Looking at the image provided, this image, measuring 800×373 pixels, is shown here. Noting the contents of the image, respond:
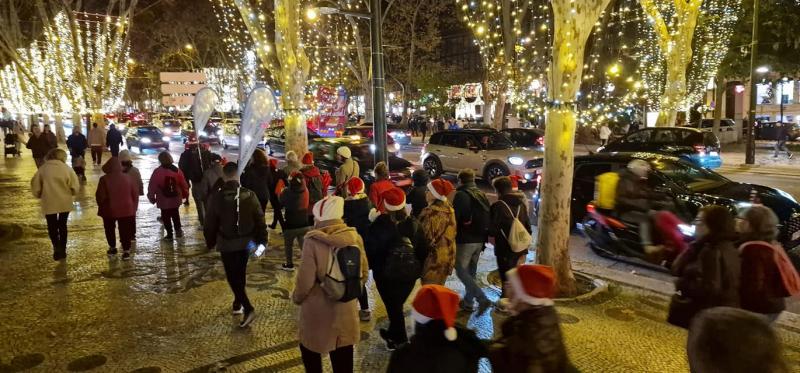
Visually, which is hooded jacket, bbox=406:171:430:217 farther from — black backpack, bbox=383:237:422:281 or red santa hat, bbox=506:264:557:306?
red santa hat, bbox=506:264:557:306

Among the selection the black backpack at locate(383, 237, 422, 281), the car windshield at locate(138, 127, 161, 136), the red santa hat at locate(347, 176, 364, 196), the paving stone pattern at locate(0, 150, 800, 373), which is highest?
the car windshield at locate(138, 127, 161, 136)

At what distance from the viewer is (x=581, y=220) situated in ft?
30.8

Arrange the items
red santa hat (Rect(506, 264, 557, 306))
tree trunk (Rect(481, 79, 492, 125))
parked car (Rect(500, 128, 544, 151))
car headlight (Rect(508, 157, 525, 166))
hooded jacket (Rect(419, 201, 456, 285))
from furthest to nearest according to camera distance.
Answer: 1. tree trunk (Rect(481, 79, 492, 125))
2. parked car (Rect(500, 128, 544, 151))
3. car headlight (Rect(508, 157, 525, 166))
4. hooded jacket (Rect(419, 201, 456, 285))
5. red santa hat (Rect(506, 264, 557, 306))

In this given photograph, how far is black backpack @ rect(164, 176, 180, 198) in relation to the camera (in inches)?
356

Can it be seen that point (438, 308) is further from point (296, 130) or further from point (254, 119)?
point (296, 130)

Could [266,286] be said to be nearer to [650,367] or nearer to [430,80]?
[650,367]

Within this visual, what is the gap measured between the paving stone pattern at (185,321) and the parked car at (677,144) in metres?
10.1

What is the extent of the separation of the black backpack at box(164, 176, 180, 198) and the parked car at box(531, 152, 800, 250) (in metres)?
5.51

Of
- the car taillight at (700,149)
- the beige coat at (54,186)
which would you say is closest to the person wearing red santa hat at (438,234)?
the beige coat at (54,186)

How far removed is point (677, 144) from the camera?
16.7 m

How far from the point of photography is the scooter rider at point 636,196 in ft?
24.7

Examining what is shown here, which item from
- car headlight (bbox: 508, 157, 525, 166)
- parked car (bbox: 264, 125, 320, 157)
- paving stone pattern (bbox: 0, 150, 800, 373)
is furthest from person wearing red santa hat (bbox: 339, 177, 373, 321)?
parked car (bbox: 264, 125, 320, 157)

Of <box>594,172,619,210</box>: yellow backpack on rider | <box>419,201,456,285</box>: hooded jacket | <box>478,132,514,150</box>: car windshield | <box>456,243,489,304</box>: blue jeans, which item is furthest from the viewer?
<box>478,132,514,150</box>: car windshield

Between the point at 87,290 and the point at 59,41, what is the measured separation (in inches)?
974
